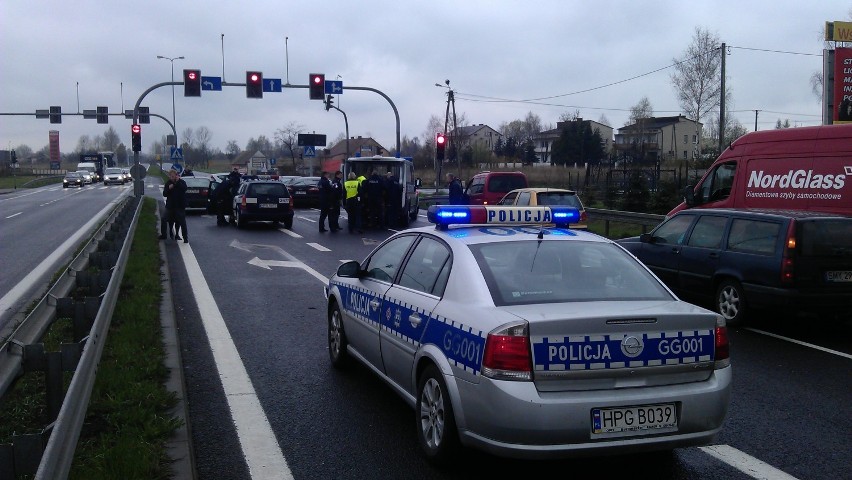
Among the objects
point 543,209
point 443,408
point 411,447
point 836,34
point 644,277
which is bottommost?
point 411,447

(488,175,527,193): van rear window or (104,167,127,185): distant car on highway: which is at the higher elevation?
(104,167,127,185): distant car on highway

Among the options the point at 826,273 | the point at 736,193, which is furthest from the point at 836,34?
the point at 826,273

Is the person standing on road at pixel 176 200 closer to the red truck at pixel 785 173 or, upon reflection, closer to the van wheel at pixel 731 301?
the red truck at pixel 785 173

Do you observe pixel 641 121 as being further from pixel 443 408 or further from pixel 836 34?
pixel 443 408

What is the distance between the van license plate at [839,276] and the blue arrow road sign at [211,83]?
28633 millimetres

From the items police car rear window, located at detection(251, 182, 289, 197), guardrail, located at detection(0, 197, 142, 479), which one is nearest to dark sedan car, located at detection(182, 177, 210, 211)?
police car rear window, located at detection(251, 182, 289, 197)

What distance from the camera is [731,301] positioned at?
992 cm

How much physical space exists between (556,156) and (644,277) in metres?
67.7

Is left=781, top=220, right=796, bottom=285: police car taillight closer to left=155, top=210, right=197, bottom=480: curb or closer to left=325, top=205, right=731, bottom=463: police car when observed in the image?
left=325, top=205, right=731, bottom=463: police car

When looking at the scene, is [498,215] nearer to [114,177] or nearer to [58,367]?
[58,367]

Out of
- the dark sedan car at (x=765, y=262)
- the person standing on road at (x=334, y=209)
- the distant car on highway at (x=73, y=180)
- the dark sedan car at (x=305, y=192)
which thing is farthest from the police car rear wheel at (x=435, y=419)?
the distant car on highway at (x=73, y=180)

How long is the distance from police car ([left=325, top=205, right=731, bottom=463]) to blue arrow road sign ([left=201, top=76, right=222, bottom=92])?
98.3ft

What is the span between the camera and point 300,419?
5.98m

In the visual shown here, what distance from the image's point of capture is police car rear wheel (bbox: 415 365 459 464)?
4793 millimetres
